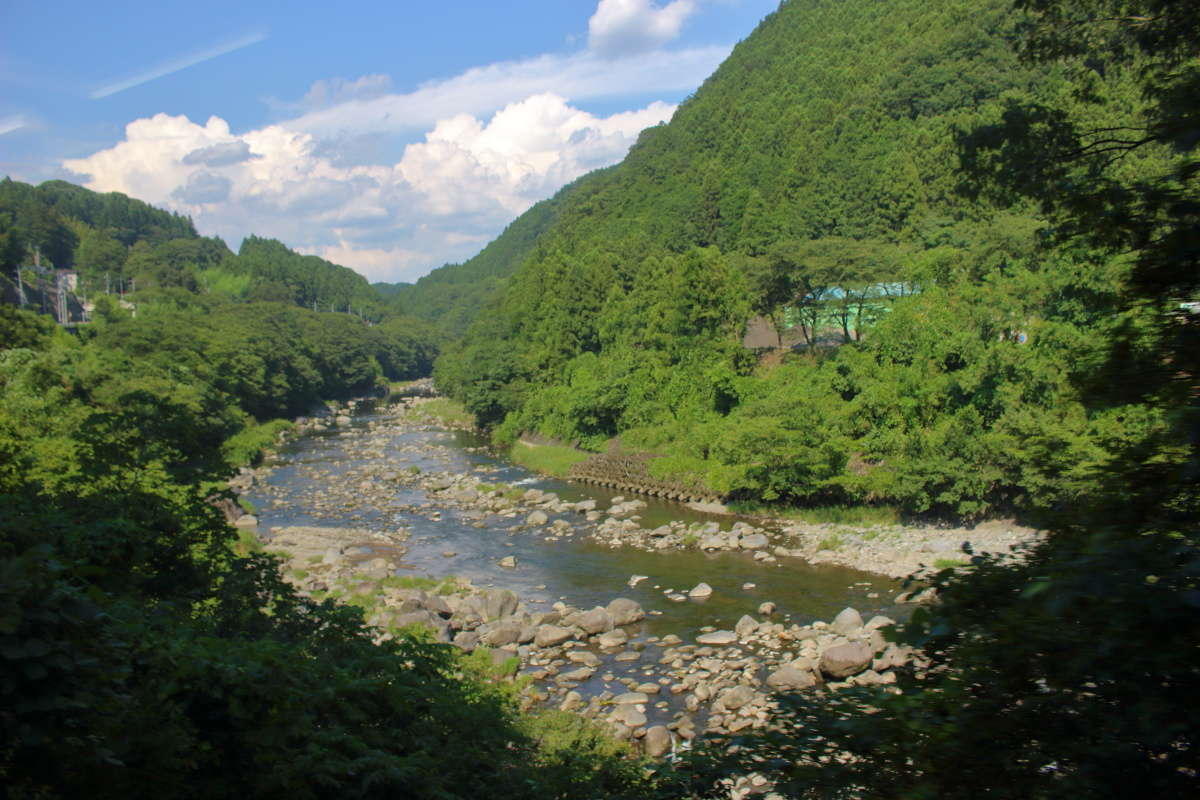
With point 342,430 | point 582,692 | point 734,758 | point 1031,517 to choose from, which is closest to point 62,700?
point 734,758

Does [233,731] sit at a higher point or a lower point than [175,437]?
lower

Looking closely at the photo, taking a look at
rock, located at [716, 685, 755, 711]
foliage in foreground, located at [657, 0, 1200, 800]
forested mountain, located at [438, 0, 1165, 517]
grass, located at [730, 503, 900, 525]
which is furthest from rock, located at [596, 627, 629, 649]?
foliage in foreground, located at [657, 0, 1200, 800]

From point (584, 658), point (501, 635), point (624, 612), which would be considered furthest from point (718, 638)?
point (501, 635)

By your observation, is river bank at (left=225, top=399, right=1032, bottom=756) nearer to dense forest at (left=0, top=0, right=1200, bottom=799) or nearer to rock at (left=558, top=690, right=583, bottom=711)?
rock at (left=558, top=690, right=583, bottom=711)

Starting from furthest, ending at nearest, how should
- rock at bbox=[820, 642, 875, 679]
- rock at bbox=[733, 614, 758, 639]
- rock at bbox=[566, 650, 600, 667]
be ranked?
rock at bbox=[733, 614, 758, 639]
rock at bbox=[566, 650, 600, 667]
rock at bbox=[820, 642, 875, 679]

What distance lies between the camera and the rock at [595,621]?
59.9 ft

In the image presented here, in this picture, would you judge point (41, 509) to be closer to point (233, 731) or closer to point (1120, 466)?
point (233, 731)

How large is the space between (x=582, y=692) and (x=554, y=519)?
1470 cm

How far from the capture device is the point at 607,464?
37844mm

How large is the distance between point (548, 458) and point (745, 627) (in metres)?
25.8

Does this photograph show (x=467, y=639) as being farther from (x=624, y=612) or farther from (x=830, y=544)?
(x=830, y=544)

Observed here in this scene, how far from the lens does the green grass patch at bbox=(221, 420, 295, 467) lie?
41.6 m

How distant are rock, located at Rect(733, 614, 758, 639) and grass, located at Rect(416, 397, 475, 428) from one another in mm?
43440

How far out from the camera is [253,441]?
4638cm
